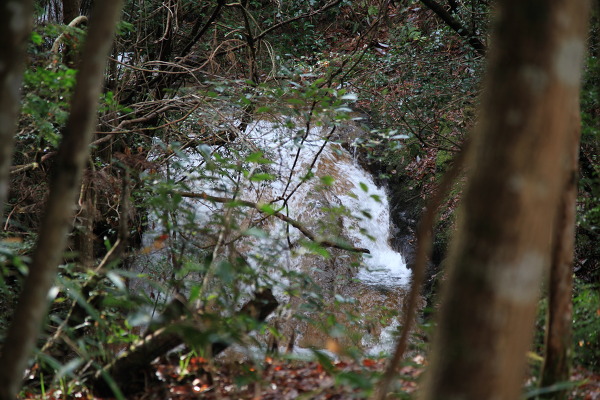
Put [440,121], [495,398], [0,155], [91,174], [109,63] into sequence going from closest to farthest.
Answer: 1. [495,398]
2. [0,155]
3. [91,174]
4. [109,63]
5. [440,121]

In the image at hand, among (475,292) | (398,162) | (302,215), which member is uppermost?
(398,162)

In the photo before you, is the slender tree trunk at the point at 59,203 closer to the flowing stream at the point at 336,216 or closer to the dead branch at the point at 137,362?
the dead branch at the point at 137,362

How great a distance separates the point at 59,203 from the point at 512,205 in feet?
4.57

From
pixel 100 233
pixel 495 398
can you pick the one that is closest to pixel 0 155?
pixel 495 398

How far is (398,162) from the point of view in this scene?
11.6 meters

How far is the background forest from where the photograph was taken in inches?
81.2

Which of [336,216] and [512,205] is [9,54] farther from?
[336,216]

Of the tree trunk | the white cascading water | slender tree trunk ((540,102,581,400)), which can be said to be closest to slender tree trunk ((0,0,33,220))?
the tree trunk

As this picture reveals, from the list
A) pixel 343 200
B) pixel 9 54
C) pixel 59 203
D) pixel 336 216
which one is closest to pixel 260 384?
pixel 59 203

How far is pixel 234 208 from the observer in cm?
424

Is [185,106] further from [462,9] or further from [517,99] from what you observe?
[517,99]

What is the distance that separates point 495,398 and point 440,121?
7.52 metres

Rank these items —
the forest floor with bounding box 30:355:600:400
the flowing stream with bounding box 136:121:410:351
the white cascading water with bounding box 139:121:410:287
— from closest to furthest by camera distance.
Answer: the forest floor with bounding box 30:355:600:400 → the flowing stream with bounding box 136:121:410:351 → the white cascading water with bounding box 139:121:410:287

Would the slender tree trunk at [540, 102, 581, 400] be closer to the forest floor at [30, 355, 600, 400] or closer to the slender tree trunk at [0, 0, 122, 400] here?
the forest floor at [30, 355, 600, 400]
